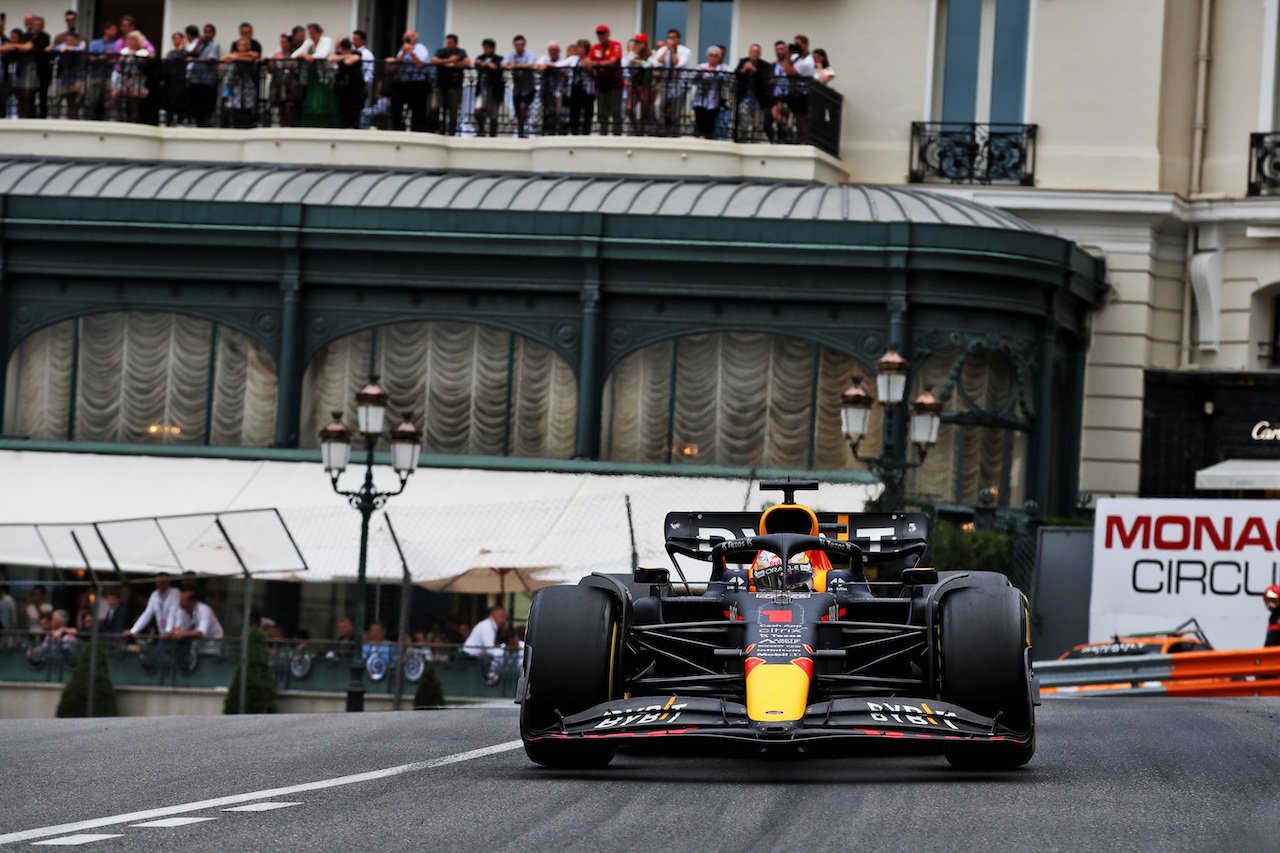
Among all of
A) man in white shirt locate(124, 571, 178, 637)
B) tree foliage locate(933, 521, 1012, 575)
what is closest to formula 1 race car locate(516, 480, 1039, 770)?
man in white shirt locate(124, 571, 178, 637)

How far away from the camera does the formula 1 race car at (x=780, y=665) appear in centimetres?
933

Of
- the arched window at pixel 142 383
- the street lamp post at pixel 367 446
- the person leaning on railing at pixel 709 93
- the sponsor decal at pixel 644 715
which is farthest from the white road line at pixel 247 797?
the person leaning on railing at pixel 709 93

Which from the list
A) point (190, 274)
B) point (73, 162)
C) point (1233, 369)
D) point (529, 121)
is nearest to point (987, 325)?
point (1233, 369)

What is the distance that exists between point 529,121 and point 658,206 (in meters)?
3.49

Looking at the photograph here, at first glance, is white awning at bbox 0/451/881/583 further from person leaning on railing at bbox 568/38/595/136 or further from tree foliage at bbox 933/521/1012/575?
person leaning on railing at bbox 568/38/595/136

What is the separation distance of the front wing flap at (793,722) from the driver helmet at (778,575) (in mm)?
1092

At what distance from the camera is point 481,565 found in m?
22.6

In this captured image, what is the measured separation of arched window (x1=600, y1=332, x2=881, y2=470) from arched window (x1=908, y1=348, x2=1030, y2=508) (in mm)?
901

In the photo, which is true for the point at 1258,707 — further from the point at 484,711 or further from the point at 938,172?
the point at 938,172

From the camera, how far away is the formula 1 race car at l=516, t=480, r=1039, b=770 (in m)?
9.33

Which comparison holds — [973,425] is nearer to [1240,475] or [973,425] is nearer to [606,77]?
[1240,475]

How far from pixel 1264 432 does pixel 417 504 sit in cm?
1327

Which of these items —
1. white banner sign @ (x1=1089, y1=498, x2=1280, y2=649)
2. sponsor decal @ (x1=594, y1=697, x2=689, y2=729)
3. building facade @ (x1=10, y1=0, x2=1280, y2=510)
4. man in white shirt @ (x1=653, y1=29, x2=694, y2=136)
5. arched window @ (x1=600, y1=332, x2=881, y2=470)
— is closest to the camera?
sponsor decal @ (x1=594, y1=697, x2=689, y2=729)

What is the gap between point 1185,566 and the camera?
23938mm
